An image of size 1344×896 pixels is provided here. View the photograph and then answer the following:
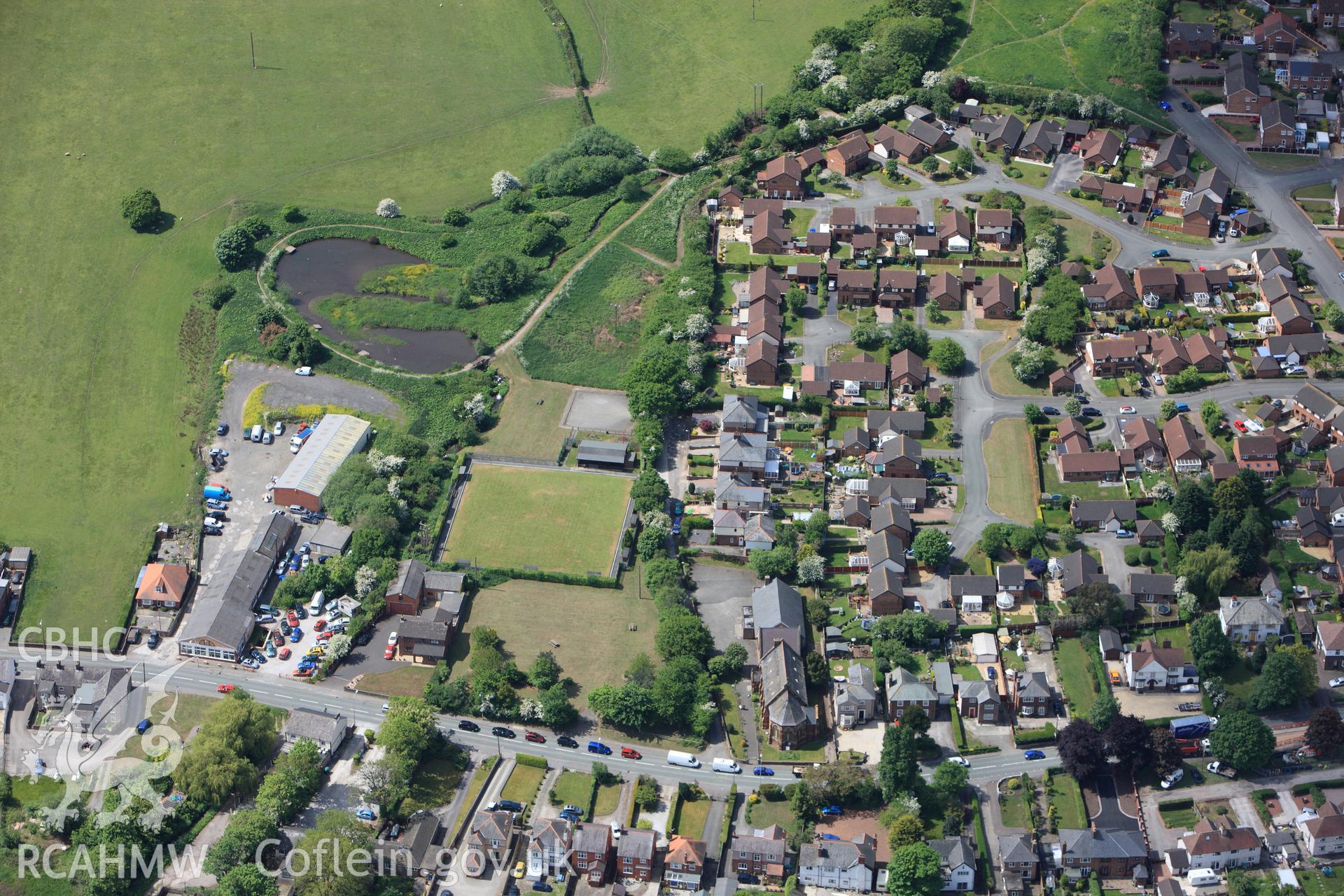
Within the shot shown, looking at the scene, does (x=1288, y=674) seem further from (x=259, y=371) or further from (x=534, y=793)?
(x=259, y=371)

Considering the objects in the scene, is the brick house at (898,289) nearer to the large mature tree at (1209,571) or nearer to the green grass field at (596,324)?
the green grass field at (596,324)

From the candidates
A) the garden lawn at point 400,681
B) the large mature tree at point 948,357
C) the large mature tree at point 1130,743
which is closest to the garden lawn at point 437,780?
the garden lawn at point 400,681

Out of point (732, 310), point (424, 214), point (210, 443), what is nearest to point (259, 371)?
point (210, 443)

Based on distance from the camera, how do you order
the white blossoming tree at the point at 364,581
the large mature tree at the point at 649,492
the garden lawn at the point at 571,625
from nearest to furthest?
1. the garden lawn at the point at 571,625
2. the white blossoming tree at the point at 364,581
3. the large mature tree at the point at 649,492

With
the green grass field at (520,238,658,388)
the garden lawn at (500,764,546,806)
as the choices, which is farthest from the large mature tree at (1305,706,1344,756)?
the green grass field at (520,238,658,388)

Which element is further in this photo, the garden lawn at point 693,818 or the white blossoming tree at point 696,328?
the white blossoming tree at point 696,328

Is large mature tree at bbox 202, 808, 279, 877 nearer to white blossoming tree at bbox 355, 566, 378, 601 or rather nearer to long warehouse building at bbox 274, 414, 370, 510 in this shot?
white blossoming tree at bbox 355, 566, 378, 601
